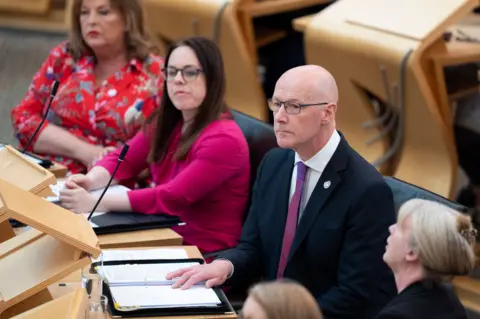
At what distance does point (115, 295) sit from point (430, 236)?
77 cm

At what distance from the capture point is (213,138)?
123 inches

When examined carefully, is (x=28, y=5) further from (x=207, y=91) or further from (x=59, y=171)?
(x=207, y=91)

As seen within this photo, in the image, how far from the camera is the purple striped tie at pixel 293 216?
8.82 feet

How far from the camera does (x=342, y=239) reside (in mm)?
2607

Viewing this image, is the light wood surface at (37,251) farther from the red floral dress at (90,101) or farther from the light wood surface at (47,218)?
the red floral dress at (90,101)

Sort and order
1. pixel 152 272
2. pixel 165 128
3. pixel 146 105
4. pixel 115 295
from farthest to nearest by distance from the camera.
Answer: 1. pixel 146 105
2. pixel 165 128
3. pixel 152 272
4. pixel 115 295

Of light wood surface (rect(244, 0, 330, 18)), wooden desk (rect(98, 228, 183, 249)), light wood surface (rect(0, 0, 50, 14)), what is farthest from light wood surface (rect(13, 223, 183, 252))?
light wood surface (rect(0, 0, 50, 14))

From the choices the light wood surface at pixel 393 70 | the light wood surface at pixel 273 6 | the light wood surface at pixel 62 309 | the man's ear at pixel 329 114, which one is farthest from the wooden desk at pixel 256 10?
the light wood surface at pixel 62 309

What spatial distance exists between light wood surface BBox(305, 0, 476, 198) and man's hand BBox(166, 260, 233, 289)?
1660 millimetres

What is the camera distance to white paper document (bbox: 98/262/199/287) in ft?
8.05

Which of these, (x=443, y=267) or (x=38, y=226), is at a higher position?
(x=38, y=226)

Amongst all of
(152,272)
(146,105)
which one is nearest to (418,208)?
(152,272)

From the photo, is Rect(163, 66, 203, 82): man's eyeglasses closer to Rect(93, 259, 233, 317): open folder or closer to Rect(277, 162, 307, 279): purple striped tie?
Rect(277, 162, 307, 279): purple striped tie

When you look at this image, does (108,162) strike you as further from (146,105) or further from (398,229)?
(398,229)
